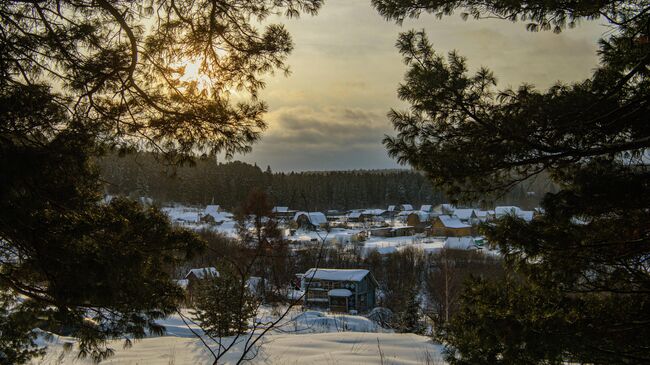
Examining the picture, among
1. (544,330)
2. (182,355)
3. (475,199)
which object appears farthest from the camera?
(182,355)

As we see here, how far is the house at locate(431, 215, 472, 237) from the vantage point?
58.3 meters

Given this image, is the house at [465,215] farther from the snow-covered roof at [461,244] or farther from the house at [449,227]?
the snow-covered roof at [461,244]

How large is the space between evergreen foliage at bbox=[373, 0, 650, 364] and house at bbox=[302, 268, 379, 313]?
25.9 meters

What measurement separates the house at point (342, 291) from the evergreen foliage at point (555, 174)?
2589cm

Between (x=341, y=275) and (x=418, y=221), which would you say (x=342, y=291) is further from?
(x=418, y=221)

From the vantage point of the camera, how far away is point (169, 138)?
417 centimetres

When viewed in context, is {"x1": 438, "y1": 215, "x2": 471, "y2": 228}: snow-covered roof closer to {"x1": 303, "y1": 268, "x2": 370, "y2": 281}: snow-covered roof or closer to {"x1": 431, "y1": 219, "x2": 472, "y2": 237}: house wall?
{"x1": 431, "y1": 219, "x2": 472, "y2": 237}: house wall

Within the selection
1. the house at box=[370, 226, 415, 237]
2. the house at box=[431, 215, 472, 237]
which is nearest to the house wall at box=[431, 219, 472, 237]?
the house at box=[431, 215, 472, 237]

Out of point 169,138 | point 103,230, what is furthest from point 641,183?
point 103,230

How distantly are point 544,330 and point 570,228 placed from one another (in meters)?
1.23

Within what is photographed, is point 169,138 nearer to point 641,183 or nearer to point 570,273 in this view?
point 570,273

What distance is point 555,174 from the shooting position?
181 inches

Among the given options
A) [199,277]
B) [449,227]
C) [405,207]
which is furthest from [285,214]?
[405,207]

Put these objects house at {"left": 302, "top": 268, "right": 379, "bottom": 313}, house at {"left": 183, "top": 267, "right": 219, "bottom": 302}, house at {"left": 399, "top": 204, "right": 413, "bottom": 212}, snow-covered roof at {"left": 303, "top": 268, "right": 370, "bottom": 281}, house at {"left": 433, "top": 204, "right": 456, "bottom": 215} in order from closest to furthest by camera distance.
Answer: house at {"left": 183, "top": 267, "right": 219, "bottom": 302} < snow-covered roof at {"left": 303, "top": 268, "right": 370, "bottom": 281} < house at {"left": 302, "top": 268, "right": 379, "bottom": 313} < house at {"left": 433, "top": 204, "right": 456, "bottom": 215} < house at {"left": 399, "top": 204, "right": 413, "bottom": 212}
